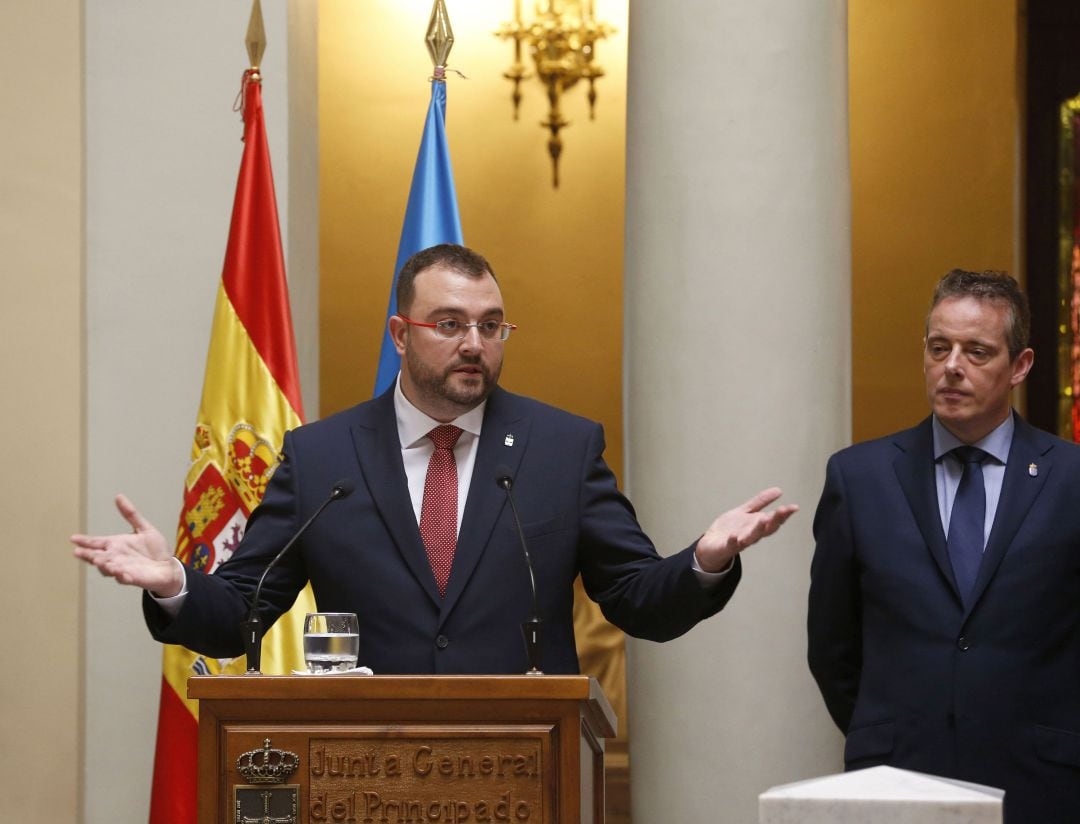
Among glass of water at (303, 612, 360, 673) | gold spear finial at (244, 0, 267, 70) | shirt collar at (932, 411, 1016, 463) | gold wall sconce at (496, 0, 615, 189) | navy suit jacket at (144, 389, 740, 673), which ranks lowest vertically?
glass of water at (303, 612, 360, 673)

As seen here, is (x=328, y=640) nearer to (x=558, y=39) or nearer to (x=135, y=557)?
(x=135, y=557)

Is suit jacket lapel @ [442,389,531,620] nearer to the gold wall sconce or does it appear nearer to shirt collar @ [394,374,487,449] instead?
shirt collar @ [394,374,487,449]

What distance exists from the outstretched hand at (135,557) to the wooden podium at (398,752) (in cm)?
39

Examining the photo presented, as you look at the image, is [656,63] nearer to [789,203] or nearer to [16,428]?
[789,203]

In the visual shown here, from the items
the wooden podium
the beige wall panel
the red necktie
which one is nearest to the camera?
the wooden podium

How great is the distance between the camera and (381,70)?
338 inches

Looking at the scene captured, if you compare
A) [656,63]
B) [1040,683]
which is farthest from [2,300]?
[1040,683]

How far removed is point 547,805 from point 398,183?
236 inches

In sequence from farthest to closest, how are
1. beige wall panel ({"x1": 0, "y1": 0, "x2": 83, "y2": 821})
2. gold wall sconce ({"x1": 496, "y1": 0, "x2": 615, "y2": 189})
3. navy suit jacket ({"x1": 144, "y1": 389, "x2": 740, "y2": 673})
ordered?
gold wall sconce ({"x1": 496, "y1": 0, "x2": 615, "y2": 189}), beige wall panel ({"x1": 0, "y1": 0, "x2": 83, "y2": 821}), navy suit jacket ({"x1": 144, "y1": 389, "x2": 740, "y2": 673})

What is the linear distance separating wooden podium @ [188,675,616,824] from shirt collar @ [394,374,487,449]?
0.99 metres

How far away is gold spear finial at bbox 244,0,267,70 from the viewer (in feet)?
17.2

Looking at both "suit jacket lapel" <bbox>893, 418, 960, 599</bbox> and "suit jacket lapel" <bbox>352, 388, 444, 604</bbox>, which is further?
"suit jacket lapel" <bbox>893, 418, 960, 599</bbox>

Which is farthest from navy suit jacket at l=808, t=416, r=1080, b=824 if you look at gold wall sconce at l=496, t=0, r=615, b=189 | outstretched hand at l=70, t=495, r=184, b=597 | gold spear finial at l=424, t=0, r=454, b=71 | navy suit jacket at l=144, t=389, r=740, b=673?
gold wall sconce at l=496, t=0, r=615, b=189

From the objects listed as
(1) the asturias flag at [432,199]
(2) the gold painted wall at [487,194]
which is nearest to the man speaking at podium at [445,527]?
(1) the asturias flag at [432,199]
